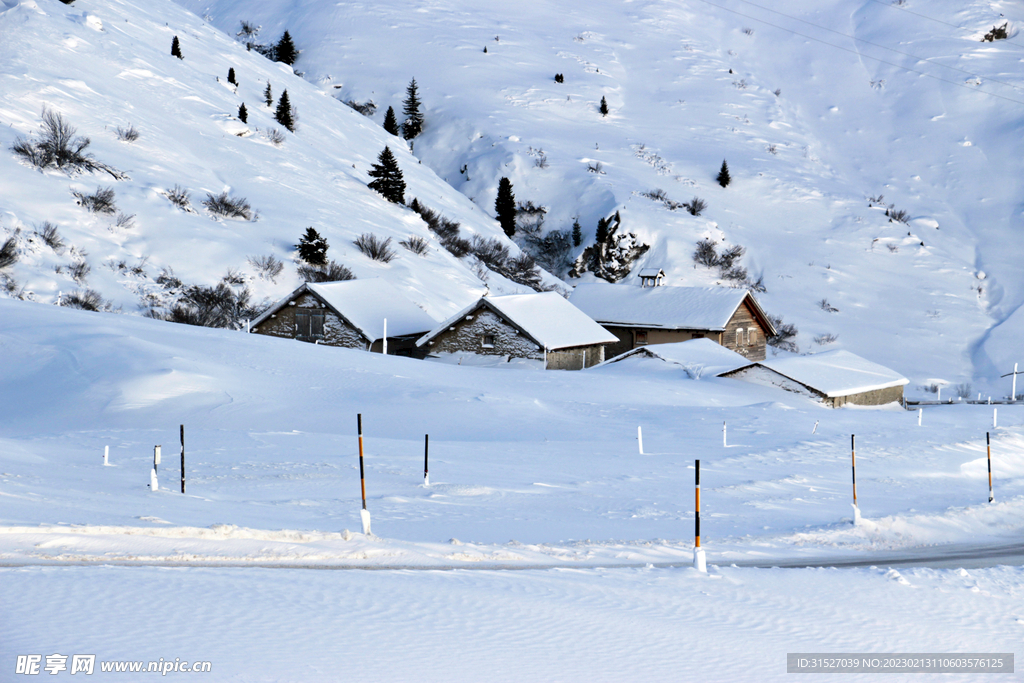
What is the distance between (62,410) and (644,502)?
55.2ft

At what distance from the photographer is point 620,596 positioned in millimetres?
9438

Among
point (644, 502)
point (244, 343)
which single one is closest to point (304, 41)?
point (244, 343)

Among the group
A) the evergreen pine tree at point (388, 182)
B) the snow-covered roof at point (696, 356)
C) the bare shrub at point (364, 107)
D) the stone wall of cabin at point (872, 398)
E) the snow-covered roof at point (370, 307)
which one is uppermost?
the bare shrub at point (364, 107)

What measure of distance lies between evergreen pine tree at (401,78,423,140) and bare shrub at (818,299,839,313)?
1691 inches

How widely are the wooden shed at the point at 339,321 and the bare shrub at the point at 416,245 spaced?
16.1 meters

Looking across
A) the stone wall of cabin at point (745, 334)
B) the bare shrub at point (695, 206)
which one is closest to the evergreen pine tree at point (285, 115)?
the bare shrub at point (695, 206)

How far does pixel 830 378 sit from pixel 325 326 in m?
22.8

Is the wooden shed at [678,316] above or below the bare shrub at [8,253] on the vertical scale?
below

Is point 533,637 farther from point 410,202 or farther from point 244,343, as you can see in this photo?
point 410,202

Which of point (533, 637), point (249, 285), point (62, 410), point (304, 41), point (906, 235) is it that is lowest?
point (533, 637)

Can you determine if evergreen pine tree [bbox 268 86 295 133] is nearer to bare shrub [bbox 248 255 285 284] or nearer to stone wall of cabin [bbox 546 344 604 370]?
bare shrub [bbox 248 255 285 284]

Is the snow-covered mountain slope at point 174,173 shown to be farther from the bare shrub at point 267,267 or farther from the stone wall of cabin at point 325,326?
the stone wall of cabin at point 325,326

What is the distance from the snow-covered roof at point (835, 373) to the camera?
3788cm

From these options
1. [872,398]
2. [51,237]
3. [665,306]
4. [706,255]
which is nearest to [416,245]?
[665,306]
